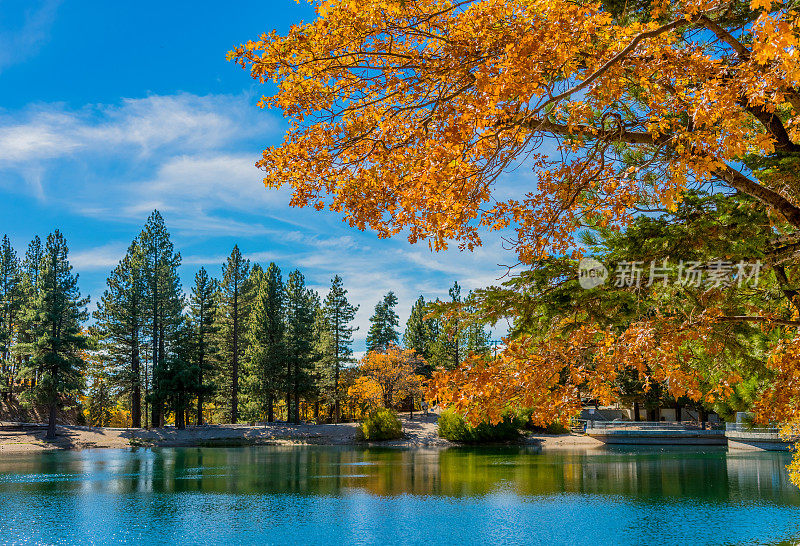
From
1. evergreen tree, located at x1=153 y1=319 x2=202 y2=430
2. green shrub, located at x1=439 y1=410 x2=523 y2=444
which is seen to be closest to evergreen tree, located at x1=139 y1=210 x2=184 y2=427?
evergreen tree, located at x1=153 y1=319 x2=202 y2=430

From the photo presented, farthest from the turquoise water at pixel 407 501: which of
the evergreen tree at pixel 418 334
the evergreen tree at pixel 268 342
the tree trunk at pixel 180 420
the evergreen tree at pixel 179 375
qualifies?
the evergreen tree at pixel 418 334

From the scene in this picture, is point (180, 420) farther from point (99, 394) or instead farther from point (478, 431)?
point (478, 431)

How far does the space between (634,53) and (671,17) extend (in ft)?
4.73

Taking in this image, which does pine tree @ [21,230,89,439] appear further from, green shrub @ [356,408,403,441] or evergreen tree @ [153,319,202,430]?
green shrub @ [356,408,403,441]

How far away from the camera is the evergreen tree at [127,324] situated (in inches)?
1572

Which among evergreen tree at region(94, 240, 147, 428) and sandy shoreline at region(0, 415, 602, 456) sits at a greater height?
evergreen tree at region(94, 240, 147, 428)

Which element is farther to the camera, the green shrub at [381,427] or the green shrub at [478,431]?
the green shrub at [381,427]

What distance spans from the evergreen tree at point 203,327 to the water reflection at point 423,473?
1012 cm

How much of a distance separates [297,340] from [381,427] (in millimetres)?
8919

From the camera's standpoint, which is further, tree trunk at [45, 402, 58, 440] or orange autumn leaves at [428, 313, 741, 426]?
tree trunk at [45, 402, 58, 440]

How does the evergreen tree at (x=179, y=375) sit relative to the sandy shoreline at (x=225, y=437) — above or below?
above

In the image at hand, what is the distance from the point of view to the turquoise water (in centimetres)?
1277

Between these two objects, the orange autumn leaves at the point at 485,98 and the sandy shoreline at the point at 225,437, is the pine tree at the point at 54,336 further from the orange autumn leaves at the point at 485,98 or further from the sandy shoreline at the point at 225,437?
the orange autumn leaves at the point at 485,98

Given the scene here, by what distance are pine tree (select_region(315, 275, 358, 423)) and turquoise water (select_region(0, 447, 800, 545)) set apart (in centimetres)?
1863
